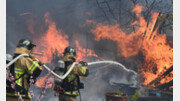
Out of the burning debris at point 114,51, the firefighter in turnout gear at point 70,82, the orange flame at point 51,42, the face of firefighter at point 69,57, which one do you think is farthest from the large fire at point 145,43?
the face of firefighter at point 69,57

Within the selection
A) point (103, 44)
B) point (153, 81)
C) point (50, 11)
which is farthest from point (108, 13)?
point (153, 81)

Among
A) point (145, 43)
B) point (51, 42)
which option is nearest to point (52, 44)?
point (51, 42)

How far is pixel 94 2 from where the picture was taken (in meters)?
10.4

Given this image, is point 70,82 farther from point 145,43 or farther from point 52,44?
point 52,44

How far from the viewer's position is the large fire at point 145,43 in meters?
8.69

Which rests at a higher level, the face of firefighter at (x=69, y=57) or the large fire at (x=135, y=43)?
the large fire at (x=135, y=43)

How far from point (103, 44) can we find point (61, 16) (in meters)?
3.09

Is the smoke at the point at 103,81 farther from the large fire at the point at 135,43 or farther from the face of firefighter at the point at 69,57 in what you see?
the face of firefighter at the point at 69,57

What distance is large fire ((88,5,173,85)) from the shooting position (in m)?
8.69

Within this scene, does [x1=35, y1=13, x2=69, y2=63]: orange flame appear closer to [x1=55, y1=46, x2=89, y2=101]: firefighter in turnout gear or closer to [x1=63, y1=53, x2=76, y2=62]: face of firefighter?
[x1=63, y1=53, x2=76, y2=62]: face of firefighter

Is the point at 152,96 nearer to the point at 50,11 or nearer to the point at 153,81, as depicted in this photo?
the point at 153,81

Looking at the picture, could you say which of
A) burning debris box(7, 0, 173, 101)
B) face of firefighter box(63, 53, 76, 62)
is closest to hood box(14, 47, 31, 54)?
face of firefighter box(63, 53, 76, 62)

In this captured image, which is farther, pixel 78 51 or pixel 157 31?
pixel 78 51

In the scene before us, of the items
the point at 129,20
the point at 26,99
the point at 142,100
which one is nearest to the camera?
the point at 26,99
